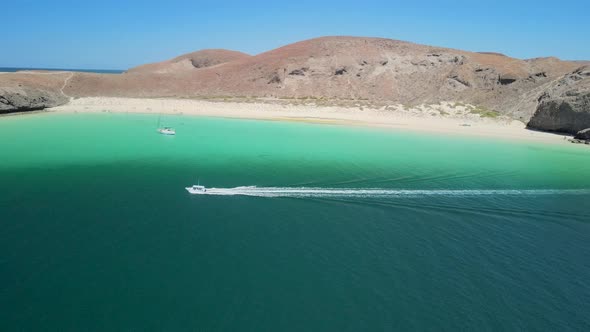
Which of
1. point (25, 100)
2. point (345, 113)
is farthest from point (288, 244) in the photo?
point (25, 100)

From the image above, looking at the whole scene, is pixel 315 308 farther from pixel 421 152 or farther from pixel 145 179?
pixel 421 152

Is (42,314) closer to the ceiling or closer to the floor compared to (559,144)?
closer to the floor

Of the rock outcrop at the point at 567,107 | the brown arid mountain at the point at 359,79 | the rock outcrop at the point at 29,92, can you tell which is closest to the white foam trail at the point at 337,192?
the rock outcrop at the point at 567,107

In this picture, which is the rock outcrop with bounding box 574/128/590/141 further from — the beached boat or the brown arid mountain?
the beached boat

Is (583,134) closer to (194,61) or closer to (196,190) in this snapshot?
(196,190)

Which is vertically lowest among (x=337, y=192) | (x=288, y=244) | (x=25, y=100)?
(x=288, y=244)

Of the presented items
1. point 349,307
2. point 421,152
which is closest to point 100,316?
point 349,307

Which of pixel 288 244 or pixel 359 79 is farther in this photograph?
pixel 359 79
